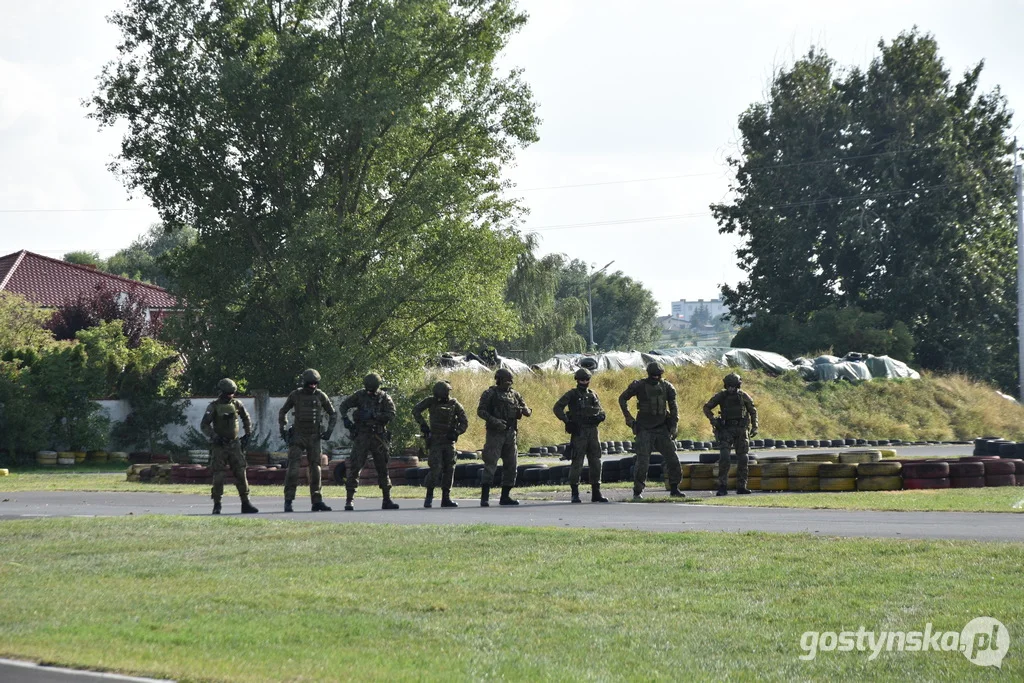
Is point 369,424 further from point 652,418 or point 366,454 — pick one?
point 652,418

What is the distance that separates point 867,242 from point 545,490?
47870 millimetres

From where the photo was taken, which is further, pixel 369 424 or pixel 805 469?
pixel 805 469

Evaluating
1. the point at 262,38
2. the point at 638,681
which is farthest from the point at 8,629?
the point at 262,38

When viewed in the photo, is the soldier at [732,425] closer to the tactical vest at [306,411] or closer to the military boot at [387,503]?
the military boot at [387,503]

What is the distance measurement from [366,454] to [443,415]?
1220mm

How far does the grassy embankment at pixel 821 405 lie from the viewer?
4384 cm

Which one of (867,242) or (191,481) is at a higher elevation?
(867,242)

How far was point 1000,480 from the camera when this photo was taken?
21719mm

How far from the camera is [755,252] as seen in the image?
72.8 m

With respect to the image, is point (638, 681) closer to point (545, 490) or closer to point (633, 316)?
point (545, 490)

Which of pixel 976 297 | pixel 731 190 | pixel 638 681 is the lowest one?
pixel 638 681

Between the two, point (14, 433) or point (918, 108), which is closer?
point (14, 433)

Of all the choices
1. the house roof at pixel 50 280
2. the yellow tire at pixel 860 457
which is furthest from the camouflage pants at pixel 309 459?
the house roof at pixel 50 280

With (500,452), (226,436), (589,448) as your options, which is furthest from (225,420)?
(589,448)
